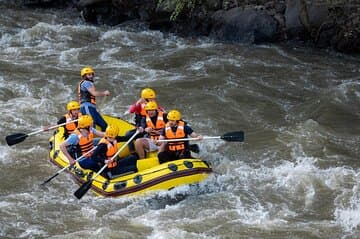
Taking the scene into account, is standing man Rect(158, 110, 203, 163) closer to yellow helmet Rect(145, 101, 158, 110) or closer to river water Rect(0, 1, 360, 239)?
yellow helmet Rect(145, 101, 158, 110)

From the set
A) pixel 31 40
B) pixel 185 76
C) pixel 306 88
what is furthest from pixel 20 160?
pixel 31 40

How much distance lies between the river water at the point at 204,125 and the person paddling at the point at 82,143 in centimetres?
47

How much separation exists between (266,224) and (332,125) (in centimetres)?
398

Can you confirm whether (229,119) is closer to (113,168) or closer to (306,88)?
(306,88)

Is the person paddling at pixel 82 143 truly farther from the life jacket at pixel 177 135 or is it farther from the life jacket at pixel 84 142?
the life jacket at pixel 177 135

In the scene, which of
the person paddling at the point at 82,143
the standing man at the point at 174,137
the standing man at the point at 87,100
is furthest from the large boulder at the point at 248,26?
the person paddling at the point at 82,143

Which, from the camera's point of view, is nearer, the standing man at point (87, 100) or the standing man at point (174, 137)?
the standing man at point (174, 137)

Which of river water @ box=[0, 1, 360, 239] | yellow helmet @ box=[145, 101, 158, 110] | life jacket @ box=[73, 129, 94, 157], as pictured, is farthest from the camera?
yellow helmet @ box=[145, 101, 158, 110]

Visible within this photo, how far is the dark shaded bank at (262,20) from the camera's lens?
14.8 m

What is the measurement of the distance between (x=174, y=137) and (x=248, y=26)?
307 inches

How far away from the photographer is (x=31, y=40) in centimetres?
1706

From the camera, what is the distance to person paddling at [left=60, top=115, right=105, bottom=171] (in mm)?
9016

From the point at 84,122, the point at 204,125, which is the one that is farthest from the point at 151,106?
the point at 204,125

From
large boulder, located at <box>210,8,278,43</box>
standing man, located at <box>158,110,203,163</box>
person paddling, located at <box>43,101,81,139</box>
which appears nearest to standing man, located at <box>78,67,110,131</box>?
person paddling, located at <box>43,101,81,139</box>
